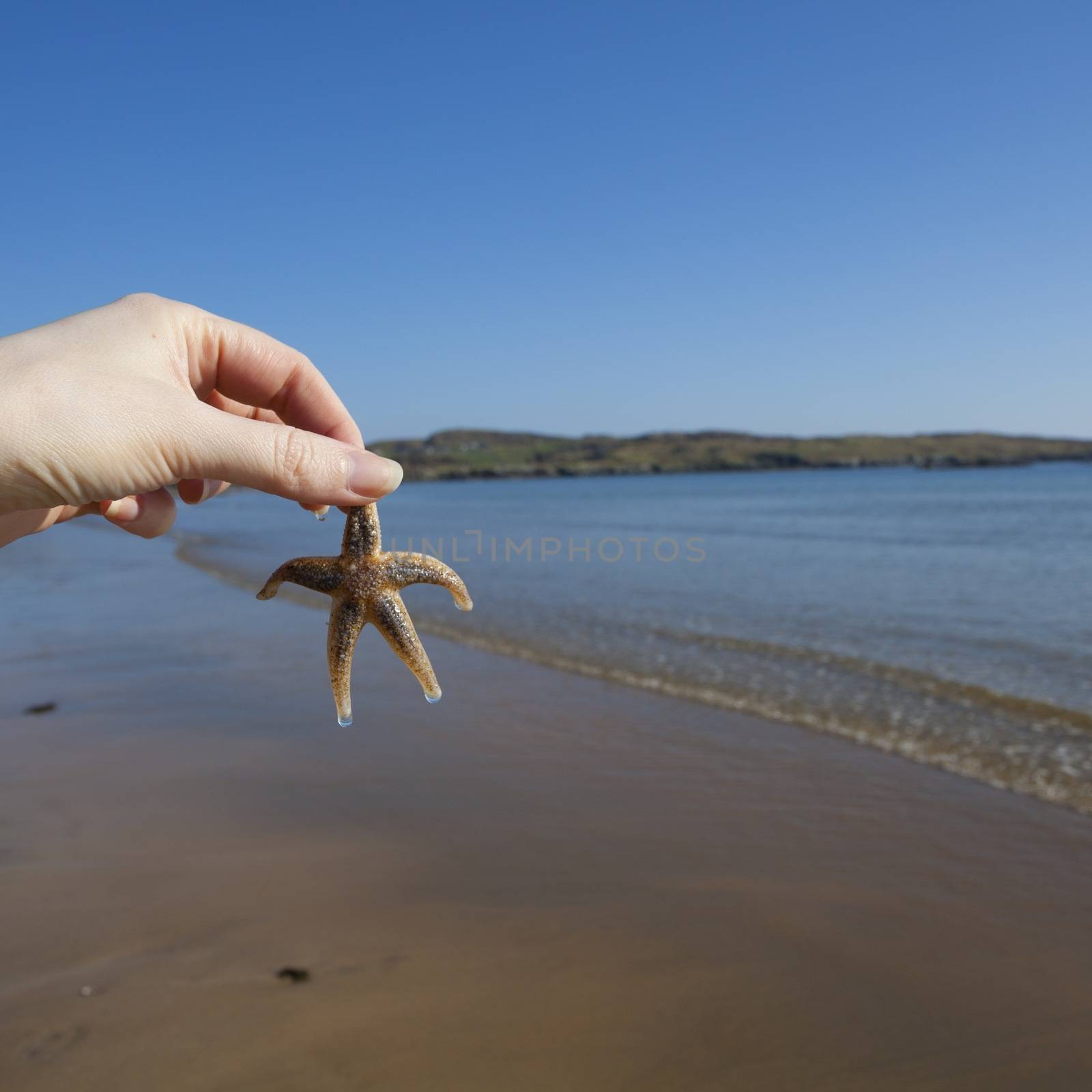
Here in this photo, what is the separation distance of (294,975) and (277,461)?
2.71 meters

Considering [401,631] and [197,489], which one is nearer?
[401,631]

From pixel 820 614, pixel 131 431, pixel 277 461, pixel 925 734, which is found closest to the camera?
pixel 131 431

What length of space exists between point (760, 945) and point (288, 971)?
7.51 ft

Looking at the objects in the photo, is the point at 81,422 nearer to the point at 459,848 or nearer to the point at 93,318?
the point at 93,318

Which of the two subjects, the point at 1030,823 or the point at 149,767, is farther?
the point at 149,767

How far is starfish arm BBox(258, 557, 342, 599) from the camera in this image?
3.02m

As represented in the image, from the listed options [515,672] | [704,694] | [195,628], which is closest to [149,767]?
[515,672]

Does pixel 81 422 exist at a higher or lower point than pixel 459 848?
higher

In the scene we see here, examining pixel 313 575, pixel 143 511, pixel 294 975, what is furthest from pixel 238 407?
pixel 294 975

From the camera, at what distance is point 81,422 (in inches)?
87.2

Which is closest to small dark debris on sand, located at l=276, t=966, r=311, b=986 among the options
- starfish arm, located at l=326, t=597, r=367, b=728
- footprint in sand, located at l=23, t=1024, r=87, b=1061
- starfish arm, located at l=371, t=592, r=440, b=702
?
footprint in sand, located at l=23, t=1024, r=87, b=1061

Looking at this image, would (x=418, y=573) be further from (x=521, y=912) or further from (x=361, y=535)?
(x=521, y=912)

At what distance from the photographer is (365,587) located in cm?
300

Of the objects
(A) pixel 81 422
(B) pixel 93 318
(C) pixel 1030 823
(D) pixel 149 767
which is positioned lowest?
(C) pixel 1030 823
